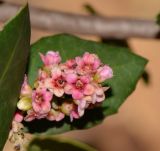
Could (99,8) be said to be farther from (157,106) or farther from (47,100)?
(47,100)

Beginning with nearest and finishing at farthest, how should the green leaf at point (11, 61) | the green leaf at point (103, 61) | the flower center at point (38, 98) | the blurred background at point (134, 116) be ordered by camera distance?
the green leaf at point (11, 61)
the flower center at point (38, 98)
the green leaf at point (103, 61)
the blurred background at point (134, 116)

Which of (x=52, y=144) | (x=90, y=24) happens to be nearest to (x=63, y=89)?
(x=52, y=144)

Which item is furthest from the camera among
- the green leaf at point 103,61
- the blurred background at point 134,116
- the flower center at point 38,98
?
the blurred background at point 134,116

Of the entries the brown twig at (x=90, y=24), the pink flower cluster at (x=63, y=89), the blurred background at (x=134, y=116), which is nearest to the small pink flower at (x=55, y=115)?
the pink flower cluster at (x=63, y=89)

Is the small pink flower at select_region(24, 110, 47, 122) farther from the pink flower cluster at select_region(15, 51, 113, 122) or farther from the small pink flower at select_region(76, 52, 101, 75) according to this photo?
the small pink flower at select_region(76, 52, 101, 75)

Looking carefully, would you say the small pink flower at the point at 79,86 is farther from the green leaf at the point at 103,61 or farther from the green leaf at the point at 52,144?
the green leaf at the point at 52,144

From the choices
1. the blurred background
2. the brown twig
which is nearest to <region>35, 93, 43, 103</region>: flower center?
the brown twig

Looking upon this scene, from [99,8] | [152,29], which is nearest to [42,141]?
[152,29]
